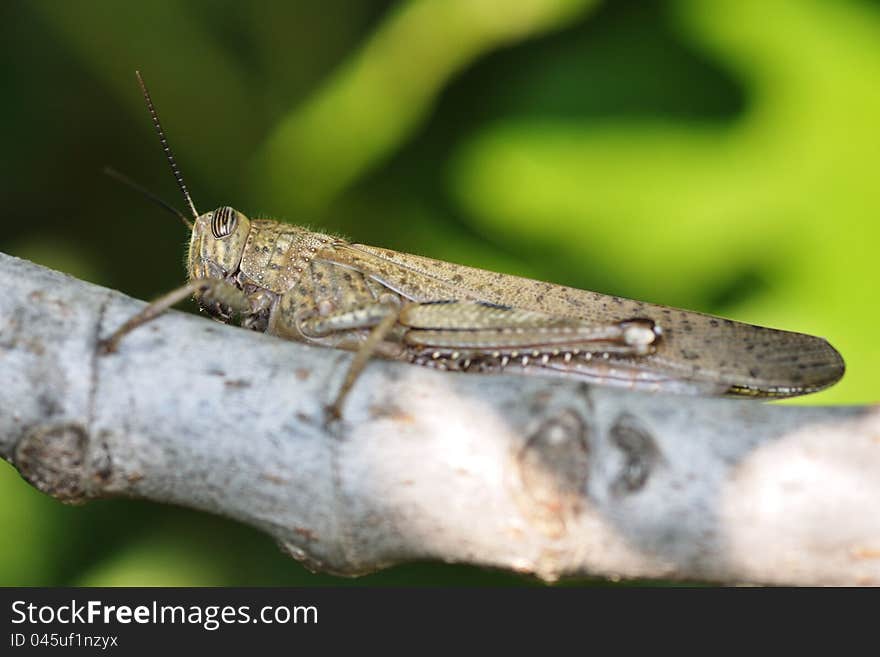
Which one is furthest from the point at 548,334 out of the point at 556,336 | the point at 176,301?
the point at 176,301

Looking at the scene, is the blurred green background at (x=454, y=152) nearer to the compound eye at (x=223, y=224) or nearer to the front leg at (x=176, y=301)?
the compound eye at (x=223, y=224)

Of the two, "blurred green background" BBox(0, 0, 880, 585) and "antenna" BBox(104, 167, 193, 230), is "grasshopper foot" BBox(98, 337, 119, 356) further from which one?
"blurred green background" BBox(0, 0, 880, 585)

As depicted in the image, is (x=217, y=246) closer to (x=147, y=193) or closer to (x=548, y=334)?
(x=147, y=193)

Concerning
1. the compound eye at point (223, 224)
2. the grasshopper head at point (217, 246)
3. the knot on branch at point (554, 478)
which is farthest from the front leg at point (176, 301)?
the knot on branch at point (554, 478)

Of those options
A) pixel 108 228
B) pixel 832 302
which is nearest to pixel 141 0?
pixel 108 228

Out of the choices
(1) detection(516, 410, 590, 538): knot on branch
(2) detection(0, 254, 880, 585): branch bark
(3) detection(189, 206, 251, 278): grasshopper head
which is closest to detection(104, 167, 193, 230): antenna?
(3) detection(189, 206, 251, 278): grasshopper head

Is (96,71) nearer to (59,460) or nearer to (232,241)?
(232,241)

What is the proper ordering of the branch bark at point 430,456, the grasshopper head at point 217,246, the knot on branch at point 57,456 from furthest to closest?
1. the grasshopper head at point 217,246
2. the knot on branch at point 57,456
3. the branch bark at point 430,456
